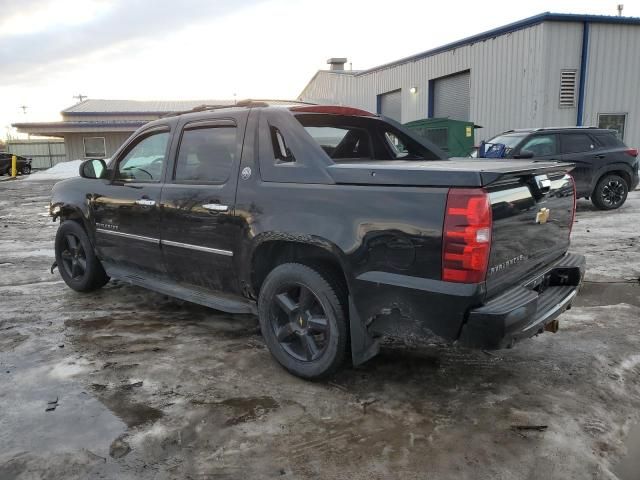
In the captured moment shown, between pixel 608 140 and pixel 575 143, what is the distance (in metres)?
0.78

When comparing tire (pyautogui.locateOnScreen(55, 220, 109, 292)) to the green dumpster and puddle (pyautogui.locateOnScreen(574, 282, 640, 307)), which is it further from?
the green dumpster

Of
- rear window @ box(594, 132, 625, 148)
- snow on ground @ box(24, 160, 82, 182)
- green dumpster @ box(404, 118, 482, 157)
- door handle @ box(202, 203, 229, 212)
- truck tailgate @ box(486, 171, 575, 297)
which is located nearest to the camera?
truck tailgate @ box(486, 171, 575, 297)

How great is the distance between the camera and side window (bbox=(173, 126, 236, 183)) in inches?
146

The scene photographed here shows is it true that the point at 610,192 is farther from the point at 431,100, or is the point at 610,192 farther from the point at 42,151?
the point at 42,151

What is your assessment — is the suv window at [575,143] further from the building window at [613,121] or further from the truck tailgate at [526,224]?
the building window at [613,121]

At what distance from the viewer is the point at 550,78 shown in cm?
1559

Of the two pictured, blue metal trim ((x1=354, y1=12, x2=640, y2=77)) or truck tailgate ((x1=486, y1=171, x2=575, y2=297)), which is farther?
blue metal trim ((x1=354, y1=12, x2=640, y2=77))

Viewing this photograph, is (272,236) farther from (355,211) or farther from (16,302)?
(16,302)

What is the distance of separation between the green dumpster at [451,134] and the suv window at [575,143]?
6250 millimetres

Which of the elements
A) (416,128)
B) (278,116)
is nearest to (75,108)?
(416,128)

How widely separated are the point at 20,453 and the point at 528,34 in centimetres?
1702

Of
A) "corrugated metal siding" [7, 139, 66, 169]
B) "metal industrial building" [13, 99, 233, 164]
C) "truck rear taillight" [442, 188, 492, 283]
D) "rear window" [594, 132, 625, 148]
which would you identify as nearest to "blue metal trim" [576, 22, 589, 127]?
"rear window" [594, 132, 625, 148]

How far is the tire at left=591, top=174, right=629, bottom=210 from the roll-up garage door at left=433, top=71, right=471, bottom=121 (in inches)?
357

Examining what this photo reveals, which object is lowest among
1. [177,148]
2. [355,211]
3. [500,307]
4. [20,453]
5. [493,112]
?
[20,453]
